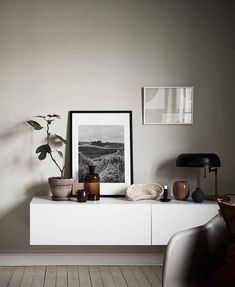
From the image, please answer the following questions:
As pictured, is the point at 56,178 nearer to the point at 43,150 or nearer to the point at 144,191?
the point at 43,150

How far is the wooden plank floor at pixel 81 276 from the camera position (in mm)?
3406

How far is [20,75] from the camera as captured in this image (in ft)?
12.7

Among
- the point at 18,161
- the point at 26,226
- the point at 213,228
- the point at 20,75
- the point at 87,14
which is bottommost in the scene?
the point at 26,226

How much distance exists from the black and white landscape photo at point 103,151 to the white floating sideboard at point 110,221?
40 cm

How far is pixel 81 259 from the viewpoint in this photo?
3889 millimetres

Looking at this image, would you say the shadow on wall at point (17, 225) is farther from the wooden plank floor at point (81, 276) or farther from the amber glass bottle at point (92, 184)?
the amber glass bottle at point (92, 184)

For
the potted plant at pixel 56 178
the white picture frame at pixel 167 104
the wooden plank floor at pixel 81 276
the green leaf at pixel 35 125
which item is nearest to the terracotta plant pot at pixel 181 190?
the white picture frame at pixel 167 104

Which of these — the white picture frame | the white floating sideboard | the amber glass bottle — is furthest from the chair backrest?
the white picture frame

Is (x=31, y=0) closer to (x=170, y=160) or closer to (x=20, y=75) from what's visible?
(x=20, y=75)

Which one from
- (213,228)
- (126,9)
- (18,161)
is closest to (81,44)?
(126,9)

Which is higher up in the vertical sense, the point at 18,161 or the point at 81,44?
the point at 81,44

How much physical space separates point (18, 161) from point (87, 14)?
145 cm

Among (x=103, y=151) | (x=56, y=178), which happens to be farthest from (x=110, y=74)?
(x=56, y=178)

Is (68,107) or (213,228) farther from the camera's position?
(68,107)
